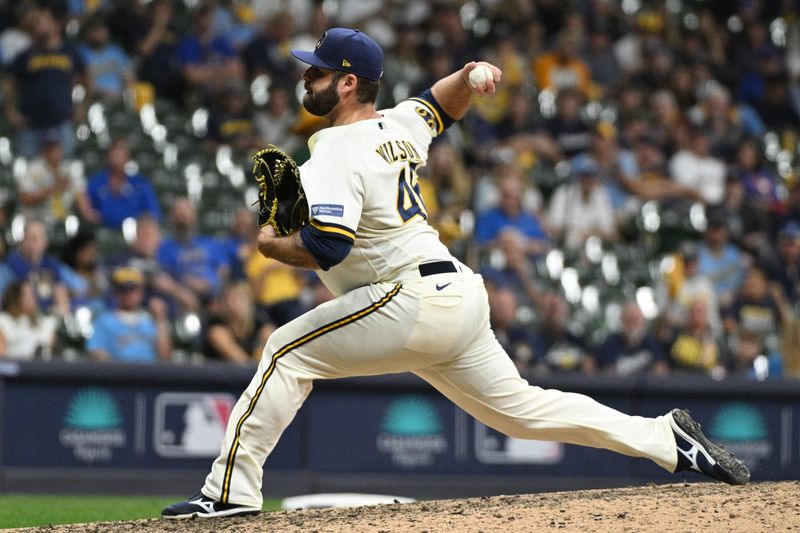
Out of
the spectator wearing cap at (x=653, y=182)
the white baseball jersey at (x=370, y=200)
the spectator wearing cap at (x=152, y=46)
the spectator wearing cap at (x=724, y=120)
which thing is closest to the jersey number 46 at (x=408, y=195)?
the white baseball jersey at (x=370, y=200)

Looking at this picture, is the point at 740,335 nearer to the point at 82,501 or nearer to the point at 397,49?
the point at 397,49

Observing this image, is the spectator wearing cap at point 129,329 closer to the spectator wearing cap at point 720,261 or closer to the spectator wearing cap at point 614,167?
the spectator wearing cap at point 614,167

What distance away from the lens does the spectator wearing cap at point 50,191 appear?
10688mm

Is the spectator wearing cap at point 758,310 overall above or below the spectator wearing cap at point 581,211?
below

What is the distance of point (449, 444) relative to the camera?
376 inches

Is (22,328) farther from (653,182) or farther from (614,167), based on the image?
(653,182)

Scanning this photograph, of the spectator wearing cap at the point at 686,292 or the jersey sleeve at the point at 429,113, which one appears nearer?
the jersey sleeve at the point at 429,113

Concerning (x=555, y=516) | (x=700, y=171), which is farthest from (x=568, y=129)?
(x=555, y=516)

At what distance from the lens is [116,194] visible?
36.0 feet

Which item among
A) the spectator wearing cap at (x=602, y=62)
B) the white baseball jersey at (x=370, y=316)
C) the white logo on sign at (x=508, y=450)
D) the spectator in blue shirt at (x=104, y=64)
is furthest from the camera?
the spectator wearing cap at (x=602, y=62)

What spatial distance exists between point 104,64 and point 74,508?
5567mm

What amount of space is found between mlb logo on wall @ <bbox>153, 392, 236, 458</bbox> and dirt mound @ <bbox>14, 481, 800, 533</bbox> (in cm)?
397

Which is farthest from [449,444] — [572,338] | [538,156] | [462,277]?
[462,277]

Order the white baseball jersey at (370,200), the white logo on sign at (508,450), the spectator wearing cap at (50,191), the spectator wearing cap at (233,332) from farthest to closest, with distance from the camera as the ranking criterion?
the spectator wearing cap at (50,191) < the spectator wearing cap at (233,332) < the white logo on sign at (508,450) < the white baseball jersey at (370,200)
